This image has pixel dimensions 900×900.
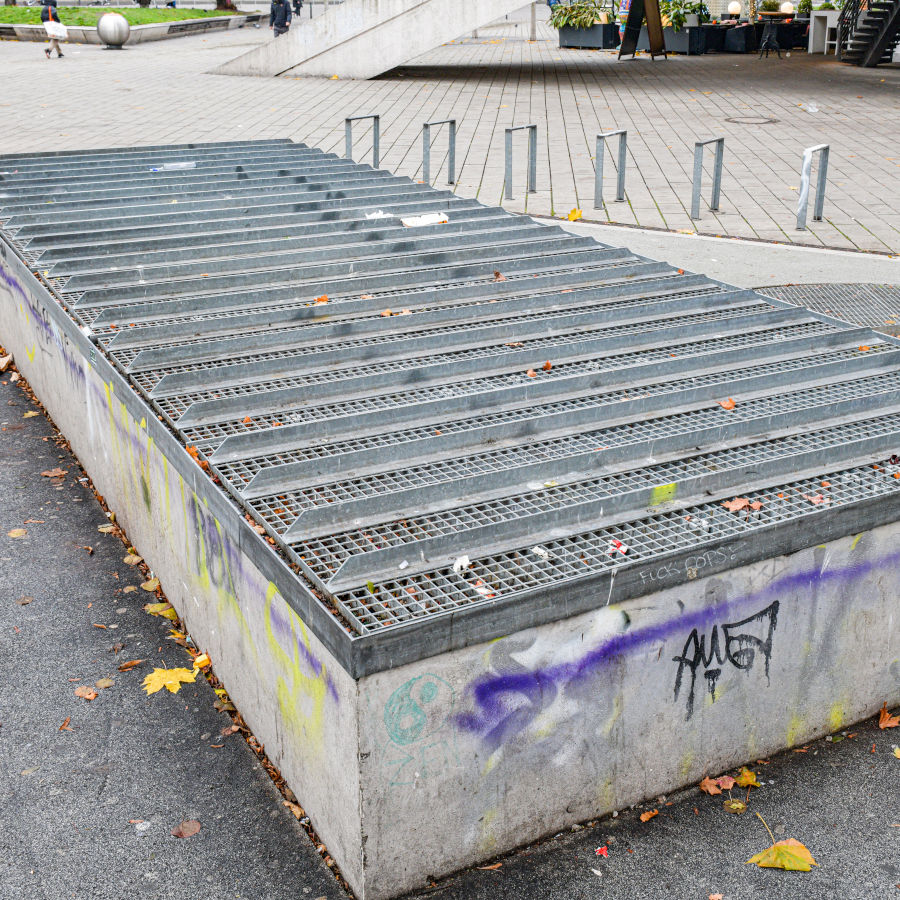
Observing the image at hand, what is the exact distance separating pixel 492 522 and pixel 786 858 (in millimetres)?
1426

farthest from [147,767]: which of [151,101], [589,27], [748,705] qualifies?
[589,27]

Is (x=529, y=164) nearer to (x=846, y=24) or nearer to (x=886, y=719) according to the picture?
(x=886, y=719)

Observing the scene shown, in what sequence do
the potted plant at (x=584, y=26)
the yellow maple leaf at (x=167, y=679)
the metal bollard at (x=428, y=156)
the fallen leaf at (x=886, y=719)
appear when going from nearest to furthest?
the fallen leaf at (x=886, y=719) → the yellow maple leaf at (x=167, y=679) → the metal bollard at (x=428, y=156) → the potted plant at (x=584, y=26)

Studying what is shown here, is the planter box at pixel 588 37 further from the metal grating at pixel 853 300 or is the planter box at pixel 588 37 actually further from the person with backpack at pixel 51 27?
the metal grating at pixel 853 300

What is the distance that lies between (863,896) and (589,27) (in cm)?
3321

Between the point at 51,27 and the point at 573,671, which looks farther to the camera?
the point at 51,27

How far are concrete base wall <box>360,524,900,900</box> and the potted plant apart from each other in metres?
31.9

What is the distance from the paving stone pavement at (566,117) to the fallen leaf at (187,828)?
8.81 m

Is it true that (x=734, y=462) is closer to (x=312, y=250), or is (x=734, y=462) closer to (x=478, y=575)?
(x=478, y=575)

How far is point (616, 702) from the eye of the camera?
3.51 metres

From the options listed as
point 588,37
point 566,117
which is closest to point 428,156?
point 566,117

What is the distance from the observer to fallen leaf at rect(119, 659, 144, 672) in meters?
4.47

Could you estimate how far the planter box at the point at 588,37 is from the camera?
1314 inches

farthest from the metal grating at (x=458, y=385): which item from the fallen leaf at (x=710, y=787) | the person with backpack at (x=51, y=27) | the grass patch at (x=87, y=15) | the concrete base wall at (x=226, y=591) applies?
the grass patch at (x=87, y=15)
